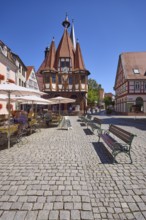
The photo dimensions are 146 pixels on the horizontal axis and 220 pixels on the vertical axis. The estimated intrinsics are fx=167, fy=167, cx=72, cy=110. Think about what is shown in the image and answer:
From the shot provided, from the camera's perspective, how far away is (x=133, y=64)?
1431 inches

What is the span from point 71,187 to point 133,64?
122ft

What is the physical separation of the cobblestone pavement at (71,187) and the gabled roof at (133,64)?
31329 mm

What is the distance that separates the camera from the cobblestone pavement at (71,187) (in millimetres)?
2932

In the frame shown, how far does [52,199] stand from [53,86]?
29.3 metres

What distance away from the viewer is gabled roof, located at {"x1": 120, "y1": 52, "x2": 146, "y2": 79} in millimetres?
34500

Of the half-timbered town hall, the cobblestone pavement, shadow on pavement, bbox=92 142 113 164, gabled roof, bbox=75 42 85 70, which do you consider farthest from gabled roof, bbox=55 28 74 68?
the cobblestone pavement

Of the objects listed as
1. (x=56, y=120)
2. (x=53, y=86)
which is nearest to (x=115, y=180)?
(x=56, y=120)

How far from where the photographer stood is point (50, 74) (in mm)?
31656

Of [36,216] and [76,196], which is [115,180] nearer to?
[76,196]

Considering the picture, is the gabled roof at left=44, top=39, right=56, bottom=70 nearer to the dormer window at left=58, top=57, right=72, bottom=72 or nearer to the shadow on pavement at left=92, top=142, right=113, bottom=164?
the dormer window at left=58, top=57, right=72, bottom=72

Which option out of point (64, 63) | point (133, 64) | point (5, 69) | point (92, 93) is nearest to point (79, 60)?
point (64, 63)

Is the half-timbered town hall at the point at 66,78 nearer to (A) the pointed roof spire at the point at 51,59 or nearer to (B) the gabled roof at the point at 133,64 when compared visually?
(A) the pointed roof spire at the point at 51,59

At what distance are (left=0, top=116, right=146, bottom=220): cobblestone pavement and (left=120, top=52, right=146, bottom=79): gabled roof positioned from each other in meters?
31.3

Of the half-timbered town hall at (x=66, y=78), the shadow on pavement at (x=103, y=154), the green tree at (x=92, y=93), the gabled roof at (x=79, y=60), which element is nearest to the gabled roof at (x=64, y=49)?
the half-timbered town hall at (x=66, y=78)
